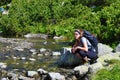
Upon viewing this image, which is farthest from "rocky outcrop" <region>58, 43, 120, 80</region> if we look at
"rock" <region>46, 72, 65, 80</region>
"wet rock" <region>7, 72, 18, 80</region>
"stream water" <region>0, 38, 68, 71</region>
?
"wet rock" <region>7, 72, 18, 80</region>

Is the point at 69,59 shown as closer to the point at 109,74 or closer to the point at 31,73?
the point at 31,73

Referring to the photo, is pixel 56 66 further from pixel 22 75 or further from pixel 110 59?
pixel 110 59

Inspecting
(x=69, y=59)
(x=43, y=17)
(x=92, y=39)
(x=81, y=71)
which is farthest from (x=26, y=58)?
(x=43, y=17)

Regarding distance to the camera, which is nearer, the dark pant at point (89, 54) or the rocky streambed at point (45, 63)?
the rocky streambed at point (45, 63)

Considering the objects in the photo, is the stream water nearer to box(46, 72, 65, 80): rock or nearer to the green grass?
box(46, 72, 65, 80): rock

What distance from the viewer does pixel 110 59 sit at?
15680mm

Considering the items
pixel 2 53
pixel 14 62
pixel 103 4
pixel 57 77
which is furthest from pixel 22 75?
pixel 103 4

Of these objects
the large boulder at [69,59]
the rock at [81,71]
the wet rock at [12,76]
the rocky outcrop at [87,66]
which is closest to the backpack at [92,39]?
the rocky outcrop at [87,66]

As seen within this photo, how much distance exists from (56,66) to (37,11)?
56.8 ft

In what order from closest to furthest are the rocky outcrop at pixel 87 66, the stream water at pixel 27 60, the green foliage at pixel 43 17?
the rocky outcrop at pixel 87 66 < the stream water at pixel 27 60 < the green foliage at pixel 43 17

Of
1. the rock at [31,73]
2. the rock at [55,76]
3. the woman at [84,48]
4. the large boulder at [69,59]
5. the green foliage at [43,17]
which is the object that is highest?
the green foliage at [43,17]

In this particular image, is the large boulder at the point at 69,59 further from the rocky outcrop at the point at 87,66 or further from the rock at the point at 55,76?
the rock at the point at 55,76

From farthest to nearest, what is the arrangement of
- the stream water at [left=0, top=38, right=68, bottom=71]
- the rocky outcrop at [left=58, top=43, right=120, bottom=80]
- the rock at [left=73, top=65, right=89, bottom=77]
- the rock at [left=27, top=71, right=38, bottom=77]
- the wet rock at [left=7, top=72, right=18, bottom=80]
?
1. the stream water at [left=0, top=38, right=68, bottom=71]
2. the rock at [left=27, top=71, right=38, bottom=77]
3. the wet rock at [left=7, top=72, right=18, bottom=80]
4. the rock at [left=73, top=65, right=89, bottom=77]
5. the rocky outcrop at [left=58, top=43, right=120, bottom=80]

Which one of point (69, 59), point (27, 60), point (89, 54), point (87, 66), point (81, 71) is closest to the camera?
point (81, 71)
